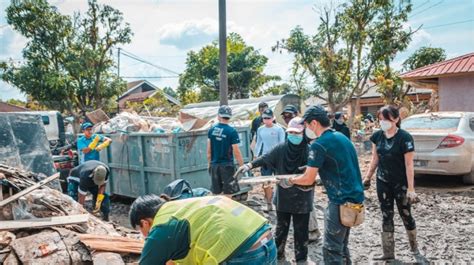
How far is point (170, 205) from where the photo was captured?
1.93 meters

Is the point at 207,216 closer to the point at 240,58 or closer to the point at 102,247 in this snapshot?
the point at 102,247

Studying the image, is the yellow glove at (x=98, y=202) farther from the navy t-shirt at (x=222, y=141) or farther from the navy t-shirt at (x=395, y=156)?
the navy t-shirt at (x=395, y=156)

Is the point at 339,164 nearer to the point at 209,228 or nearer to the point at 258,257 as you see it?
the point at 258,257

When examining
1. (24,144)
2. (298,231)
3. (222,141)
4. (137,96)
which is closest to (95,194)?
(24,144)

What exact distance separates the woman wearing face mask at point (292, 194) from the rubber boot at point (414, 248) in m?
1.26

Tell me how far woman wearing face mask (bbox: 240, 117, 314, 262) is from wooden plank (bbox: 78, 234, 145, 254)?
1.34 metres

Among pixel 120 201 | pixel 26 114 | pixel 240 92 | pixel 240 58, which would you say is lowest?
pixel 120 201

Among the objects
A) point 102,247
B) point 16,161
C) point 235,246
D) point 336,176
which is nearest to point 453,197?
point 336,176

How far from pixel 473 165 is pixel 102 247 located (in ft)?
23.6

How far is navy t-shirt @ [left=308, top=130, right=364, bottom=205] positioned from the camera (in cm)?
325

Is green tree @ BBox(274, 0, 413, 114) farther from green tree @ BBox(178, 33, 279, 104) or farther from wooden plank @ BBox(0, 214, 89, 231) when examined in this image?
wooden plank @ BBox(0, 214, 89, 231)

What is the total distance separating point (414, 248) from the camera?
4.67 meters

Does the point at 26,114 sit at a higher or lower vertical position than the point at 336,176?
higher

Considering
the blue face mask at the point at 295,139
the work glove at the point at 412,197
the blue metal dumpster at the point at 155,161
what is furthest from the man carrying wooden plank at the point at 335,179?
the blue metal dumpster at the point at 155,161
